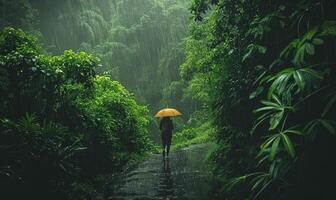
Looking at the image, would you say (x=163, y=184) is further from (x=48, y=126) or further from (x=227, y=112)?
(x=48, y=126)

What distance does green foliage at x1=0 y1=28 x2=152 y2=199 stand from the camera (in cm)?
519

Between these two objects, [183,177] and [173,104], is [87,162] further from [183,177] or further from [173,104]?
[173,104]

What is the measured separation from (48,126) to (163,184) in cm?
248

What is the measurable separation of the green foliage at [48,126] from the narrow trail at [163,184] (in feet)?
2.08

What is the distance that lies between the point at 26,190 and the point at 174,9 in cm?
2513

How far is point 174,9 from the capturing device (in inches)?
1126

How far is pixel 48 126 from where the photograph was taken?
19.2 ft

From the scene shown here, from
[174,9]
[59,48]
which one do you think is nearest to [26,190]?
[59,48]

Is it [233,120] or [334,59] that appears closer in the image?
[334,59]

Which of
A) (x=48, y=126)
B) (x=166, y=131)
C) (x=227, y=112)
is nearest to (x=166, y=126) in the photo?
(x=166, y=131)

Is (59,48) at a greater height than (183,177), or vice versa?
(59,48)

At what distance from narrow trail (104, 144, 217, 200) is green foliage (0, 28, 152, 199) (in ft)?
2.08

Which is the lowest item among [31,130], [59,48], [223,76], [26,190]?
[26,190]

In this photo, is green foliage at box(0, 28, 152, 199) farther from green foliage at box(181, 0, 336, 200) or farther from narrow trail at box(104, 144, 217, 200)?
green foliage at box(181, 0, 336, 200)
